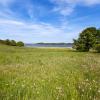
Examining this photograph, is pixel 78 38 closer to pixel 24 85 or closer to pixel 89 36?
pixel 89 36

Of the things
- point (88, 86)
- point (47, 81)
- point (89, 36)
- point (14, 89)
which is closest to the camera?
point (14, 89)

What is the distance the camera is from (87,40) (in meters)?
46.0

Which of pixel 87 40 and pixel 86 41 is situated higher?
pixel 87 40

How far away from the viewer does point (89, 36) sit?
149 ft

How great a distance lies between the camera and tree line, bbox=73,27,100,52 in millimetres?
45188

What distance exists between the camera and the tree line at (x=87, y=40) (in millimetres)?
45188

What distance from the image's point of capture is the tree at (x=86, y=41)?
148ft

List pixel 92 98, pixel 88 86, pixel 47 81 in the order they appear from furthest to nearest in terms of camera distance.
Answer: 1. pixel 47 81
2. pixel 88 86
3. pixel 92 98

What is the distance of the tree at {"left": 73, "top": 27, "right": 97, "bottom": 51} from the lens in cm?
4525

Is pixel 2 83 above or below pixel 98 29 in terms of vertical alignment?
below

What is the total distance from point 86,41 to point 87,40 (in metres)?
0.33

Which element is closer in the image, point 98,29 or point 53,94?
point 53,94

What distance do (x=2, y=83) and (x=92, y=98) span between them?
2.90 metres

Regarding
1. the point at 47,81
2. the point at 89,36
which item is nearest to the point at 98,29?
the point at 89,36
